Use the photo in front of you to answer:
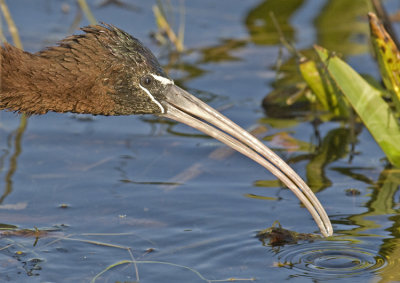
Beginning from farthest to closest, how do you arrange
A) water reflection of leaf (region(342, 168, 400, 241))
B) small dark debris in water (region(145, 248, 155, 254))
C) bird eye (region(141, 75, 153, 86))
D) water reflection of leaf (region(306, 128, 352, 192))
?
water reflection of leaf (region(306, 128, 352, 192))
water reflection of leaf (region(342, 168, 400, 241))
small dark debris in water (region(145, 248, 155, 254))
bird eye (region(141, 75, 153, 86))

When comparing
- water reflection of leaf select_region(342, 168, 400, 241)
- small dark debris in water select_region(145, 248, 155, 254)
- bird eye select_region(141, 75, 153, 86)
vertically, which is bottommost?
small dark debris in water select_region(145, 248, 155, 254)

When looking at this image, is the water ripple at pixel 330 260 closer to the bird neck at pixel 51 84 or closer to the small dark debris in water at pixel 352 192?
the small dark debris in water at pixel 352 192

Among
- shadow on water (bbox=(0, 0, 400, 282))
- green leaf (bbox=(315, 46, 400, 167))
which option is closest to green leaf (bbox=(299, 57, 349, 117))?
shadow on water (bbox=(0, 0, 400, 282))

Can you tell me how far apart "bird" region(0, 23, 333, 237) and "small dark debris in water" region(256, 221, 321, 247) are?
88 centimetres

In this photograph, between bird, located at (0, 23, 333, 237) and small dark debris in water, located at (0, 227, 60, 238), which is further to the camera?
small dark debris in water, located at (0, 227, 60, 238)

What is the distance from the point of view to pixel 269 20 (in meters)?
13.8

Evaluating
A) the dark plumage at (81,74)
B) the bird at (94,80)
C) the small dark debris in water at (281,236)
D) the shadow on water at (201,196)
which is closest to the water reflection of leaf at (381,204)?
the shadow on water at (201,196)

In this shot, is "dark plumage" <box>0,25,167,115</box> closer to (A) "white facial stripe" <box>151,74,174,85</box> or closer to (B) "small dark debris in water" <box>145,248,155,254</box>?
(A) "white facial stripe" <box>151,74,174,85</box>

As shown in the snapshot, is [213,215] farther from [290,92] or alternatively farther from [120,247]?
[290,92]

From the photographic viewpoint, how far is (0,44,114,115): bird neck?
6.91 metres

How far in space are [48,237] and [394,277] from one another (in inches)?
113

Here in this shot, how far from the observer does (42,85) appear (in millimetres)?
6969

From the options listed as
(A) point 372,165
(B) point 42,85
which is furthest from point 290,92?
(B) point 42,85

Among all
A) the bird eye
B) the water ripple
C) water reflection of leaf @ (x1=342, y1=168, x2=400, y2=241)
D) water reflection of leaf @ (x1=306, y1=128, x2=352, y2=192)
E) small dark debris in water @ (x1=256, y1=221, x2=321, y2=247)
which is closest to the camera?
the bird eye
